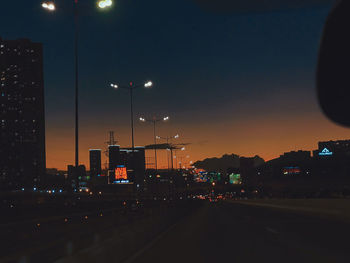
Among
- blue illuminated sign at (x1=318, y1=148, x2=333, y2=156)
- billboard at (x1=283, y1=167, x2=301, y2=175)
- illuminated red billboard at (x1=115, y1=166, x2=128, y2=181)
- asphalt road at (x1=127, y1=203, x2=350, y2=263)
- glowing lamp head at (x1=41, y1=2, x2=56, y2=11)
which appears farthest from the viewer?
billboard at (x1=283, y1=167, x2=301, y2=175)

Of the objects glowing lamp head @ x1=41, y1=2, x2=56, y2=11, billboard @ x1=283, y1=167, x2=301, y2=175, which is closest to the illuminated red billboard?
glowing lamp head @ x1=41, y1=2, x2=56, y2=11

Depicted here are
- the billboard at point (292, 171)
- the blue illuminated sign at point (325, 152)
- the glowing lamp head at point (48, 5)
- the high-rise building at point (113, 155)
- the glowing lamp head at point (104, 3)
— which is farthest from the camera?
the billboard at point (292, 171)

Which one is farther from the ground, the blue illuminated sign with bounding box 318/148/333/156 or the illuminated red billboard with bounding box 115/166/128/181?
the blue illuminated sign with bounding box 318/148/333/156

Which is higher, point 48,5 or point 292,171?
point 48,5

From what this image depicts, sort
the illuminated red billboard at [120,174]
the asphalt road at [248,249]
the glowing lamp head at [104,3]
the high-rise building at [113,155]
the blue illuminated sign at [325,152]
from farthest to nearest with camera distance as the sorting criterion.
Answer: the blue illuminated sign at [325,152] → the high-rise building at [113,155] → the illuminated red billboard at [120,174] → the glowing lamp head at [104,3] → the asphalt road at [248,249]

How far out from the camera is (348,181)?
88562mm

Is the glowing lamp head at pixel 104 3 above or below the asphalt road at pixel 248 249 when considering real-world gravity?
above

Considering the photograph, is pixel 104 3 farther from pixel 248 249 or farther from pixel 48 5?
pixel 248 249

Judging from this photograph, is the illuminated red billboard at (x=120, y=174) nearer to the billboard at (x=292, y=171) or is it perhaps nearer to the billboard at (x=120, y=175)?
the billboard at (x=120, y=175)

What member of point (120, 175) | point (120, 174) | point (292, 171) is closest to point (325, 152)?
point (292, 171)

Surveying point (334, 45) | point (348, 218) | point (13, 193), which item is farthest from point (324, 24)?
point (13, 193)

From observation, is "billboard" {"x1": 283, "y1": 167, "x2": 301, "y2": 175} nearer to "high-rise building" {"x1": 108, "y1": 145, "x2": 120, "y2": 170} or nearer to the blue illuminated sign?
the blue illuminated sign

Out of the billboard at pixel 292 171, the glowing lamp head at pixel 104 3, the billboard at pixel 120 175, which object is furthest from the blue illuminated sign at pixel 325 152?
the glowing lamp head at pixel 104 3

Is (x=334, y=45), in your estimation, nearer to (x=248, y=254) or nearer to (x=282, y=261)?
(x=282, y=261)
